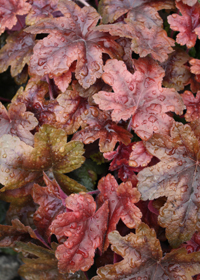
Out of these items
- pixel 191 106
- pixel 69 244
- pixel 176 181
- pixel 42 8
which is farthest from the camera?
pixel 42 8

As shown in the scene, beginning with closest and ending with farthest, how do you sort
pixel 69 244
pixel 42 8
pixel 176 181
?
pixel 69 244
pixel 176 181
pixel 42 8

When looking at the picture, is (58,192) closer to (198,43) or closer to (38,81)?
(38,81)

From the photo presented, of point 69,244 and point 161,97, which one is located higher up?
point 161,97

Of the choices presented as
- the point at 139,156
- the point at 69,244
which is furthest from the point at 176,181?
the point at 69,244

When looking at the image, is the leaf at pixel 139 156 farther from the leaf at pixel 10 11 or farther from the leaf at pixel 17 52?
the leaf at pixel 10 11

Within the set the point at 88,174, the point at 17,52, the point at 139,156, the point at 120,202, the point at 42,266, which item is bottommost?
the point at 42,266

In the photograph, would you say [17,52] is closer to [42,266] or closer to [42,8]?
[42,8]

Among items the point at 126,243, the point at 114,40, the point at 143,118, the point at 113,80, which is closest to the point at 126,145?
the point at 143,118
